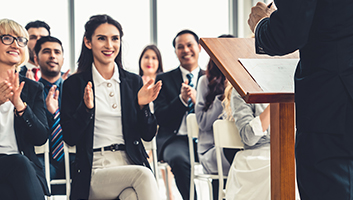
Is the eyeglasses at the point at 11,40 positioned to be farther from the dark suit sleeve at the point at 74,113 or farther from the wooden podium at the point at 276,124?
the wooden podium at the point at 276,124

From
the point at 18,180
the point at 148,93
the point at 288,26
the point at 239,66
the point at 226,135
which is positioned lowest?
the point at 18,180

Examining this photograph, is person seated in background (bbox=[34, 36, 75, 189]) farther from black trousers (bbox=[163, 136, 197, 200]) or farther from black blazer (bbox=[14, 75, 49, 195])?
black trousers (bbox=[163, 136, 197, 200])

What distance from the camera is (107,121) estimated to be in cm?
219

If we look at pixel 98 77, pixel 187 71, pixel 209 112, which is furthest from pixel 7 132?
pixel 187 71

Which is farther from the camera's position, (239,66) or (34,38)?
(34,38)

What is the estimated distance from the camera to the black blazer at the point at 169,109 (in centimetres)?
318

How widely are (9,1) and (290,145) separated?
16.0 feet

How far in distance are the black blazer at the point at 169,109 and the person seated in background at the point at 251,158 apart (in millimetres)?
911

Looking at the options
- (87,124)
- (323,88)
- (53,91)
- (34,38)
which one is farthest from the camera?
(34,38)

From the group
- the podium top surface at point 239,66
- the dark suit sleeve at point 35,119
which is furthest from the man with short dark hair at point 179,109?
the podium top surface at point 239,66

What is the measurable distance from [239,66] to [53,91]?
1.82 meters

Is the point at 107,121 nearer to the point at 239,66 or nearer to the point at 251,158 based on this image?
the point at 251,158

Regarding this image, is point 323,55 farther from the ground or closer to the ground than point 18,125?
farther from the ground

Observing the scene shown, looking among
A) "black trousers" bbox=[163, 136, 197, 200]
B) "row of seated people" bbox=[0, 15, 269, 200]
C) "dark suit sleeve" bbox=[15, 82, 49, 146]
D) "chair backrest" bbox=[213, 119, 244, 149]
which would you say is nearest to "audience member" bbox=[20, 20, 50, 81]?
"row of seated people" bbox=[0, 15, 269, 200]
